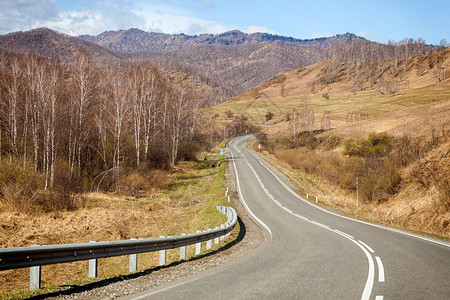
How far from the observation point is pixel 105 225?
17328mm

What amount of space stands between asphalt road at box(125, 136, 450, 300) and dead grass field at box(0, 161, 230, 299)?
121 inches

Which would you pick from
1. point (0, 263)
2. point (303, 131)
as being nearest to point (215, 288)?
point (0, 263)

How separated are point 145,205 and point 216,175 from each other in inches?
705

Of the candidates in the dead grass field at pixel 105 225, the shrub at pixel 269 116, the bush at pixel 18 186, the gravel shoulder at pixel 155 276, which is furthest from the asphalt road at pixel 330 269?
the shrub at pixel 269 116

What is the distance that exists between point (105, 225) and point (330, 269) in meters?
12.5

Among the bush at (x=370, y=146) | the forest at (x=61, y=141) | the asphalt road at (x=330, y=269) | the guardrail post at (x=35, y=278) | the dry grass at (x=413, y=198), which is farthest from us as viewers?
the bush at (x=370, y=146)

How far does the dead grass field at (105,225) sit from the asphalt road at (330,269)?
308 centimetres

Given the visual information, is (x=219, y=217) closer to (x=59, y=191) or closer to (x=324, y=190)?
(x=59, y=191)

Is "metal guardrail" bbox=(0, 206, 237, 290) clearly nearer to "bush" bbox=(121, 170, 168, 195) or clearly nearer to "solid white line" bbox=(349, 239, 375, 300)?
"solid white line" bbox=(349, 239, 375, 300)

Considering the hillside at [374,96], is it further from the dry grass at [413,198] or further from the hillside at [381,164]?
the dry grass at [413,198]

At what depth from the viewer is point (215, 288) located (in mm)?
6547

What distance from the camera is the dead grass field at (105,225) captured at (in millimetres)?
9328

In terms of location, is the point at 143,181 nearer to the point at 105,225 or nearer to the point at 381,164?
the point at 105,225

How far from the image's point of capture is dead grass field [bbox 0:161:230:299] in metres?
9.33
